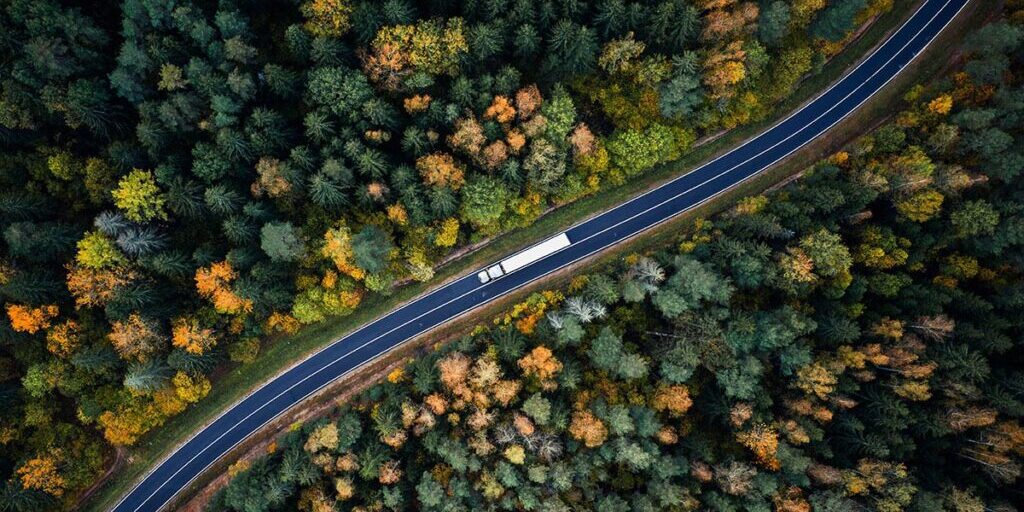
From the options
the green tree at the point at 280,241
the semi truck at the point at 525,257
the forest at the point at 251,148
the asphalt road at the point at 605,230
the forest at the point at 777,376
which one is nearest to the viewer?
the forest at the point at 777,376

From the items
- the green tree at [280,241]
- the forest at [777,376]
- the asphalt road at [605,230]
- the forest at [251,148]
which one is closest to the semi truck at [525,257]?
the asphalt road at [605,230]

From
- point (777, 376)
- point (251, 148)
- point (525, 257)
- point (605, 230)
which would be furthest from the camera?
point (605, 230)

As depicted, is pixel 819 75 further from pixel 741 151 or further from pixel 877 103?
pixel 741 151

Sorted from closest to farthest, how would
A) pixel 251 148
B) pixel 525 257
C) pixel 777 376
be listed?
pixel 777 376, pixel 251 148, pixel 525 257

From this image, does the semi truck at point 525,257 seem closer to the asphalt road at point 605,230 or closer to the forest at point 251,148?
the asphalt road at point 605,230

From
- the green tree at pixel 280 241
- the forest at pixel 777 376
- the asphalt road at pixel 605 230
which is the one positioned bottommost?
the forest at pixel 777 376


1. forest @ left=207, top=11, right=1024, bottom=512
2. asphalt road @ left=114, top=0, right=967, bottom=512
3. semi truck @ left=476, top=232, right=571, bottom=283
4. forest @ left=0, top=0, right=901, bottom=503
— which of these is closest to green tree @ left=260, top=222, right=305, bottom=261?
forest @ left=0, top=0, right=901, bottom=503

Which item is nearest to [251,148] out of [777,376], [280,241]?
[280,241]

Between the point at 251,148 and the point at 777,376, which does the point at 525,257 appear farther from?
the point at 251,148
